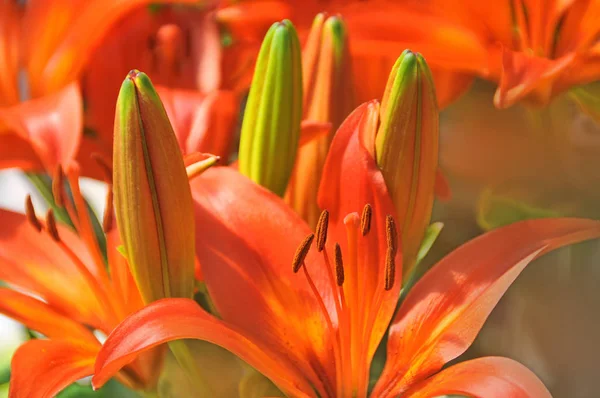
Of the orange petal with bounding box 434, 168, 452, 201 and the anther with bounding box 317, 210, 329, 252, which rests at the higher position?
the anther with bounding box 317, 210, 329, 252

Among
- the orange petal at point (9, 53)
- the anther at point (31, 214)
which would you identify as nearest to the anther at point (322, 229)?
the anther at point (31, 214)

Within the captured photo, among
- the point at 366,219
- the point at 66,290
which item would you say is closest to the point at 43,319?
the point at 66,290

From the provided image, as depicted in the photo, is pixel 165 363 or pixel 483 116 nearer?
pixel 165 363

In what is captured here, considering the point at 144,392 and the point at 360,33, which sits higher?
the point at 360,33

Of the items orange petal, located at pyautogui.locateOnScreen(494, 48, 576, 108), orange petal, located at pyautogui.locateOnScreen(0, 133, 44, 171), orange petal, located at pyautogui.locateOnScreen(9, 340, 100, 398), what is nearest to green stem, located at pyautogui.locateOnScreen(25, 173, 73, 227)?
orange petal, located at pyautogui.locateOnScreen(0, 133, 44, 171)

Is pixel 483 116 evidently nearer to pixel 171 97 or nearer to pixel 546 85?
pixel 546 85

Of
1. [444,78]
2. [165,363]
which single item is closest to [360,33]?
[444,78]

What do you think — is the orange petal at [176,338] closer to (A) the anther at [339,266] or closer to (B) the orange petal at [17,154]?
(A) the anther at [339,266]

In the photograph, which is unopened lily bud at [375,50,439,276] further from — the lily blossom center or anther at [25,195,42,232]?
anther at [25,195,42,232]
